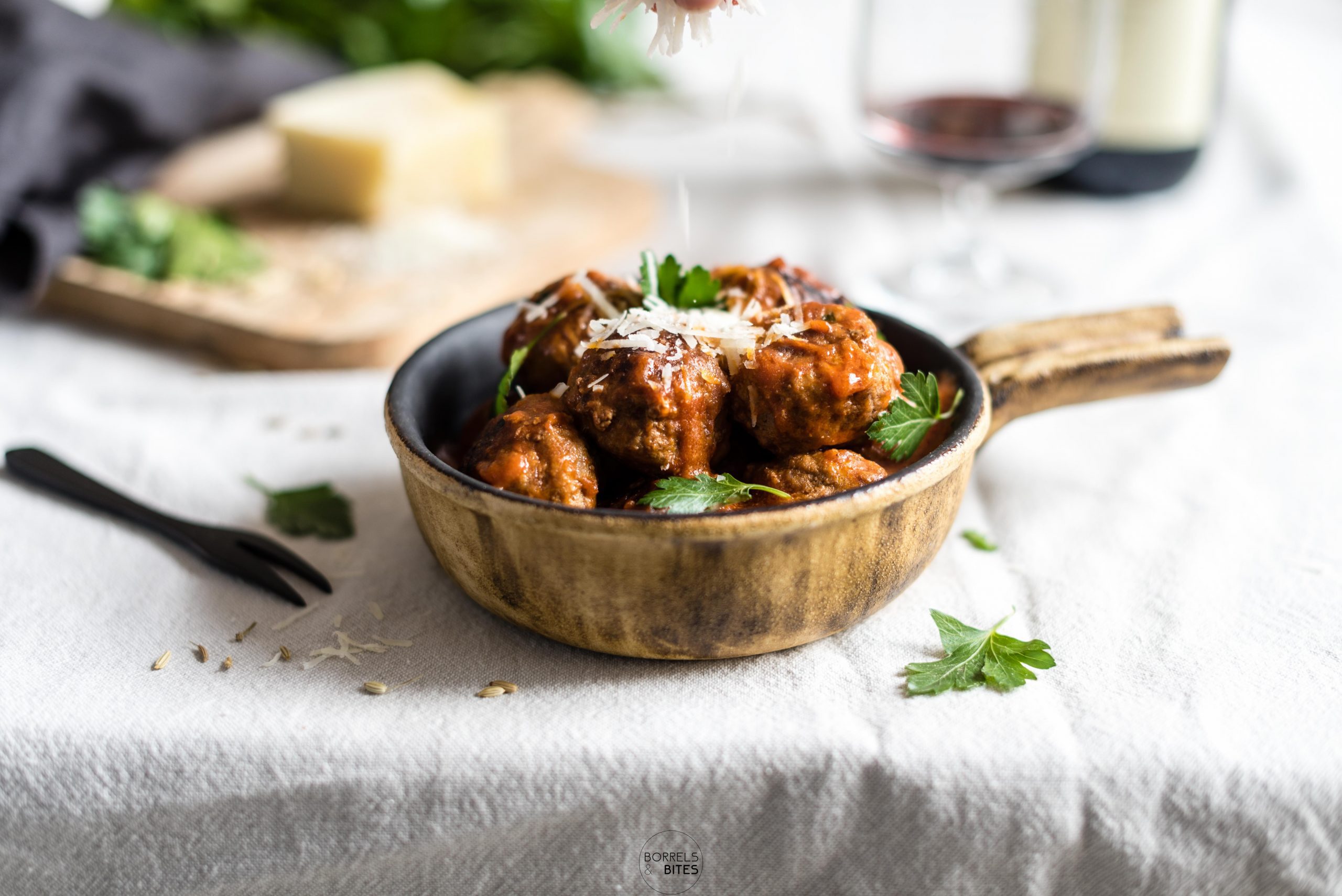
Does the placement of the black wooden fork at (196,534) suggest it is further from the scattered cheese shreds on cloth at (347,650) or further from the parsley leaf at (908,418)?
the parsley leaf at (908,418)

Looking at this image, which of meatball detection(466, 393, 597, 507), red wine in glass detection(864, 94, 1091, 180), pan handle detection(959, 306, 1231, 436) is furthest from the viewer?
red wine in glass detection(864, 94, 1091, 180)

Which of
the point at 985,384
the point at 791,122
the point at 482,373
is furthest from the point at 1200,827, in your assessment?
the point at 791,122

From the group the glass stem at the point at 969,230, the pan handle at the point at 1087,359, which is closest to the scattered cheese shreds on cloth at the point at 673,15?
the pan handle at the point at 1087,359

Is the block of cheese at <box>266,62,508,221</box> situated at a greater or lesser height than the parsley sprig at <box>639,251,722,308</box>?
lesser

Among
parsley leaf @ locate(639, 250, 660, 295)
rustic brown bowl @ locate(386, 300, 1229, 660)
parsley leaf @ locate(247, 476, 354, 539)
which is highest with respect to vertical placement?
parsley leaf @ locate(639, 250, 660, 295)

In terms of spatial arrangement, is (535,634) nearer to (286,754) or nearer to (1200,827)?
(286,754)

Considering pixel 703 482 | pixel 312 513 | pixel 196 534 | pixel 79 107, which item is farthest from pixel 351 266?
pixel 703 482

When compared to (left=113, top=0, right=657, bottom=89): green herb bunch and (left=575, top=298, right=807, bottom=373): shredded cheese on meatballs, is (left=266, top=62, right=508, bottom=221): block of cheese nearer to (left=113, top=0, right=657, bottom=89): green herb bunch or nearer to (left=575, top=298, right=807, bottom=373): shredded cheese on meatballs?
(left=113, top=0, right=657, bottom=89): green herb bunch

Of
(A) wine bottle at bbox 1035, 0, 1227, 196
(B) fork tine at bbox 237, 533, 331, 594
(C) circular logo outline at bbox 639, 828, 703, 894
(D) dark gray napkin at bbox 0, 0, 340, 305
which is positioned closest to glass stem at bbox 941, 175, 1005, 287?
(A) wine bottle at bbox 1035, 0, 1227, 196
